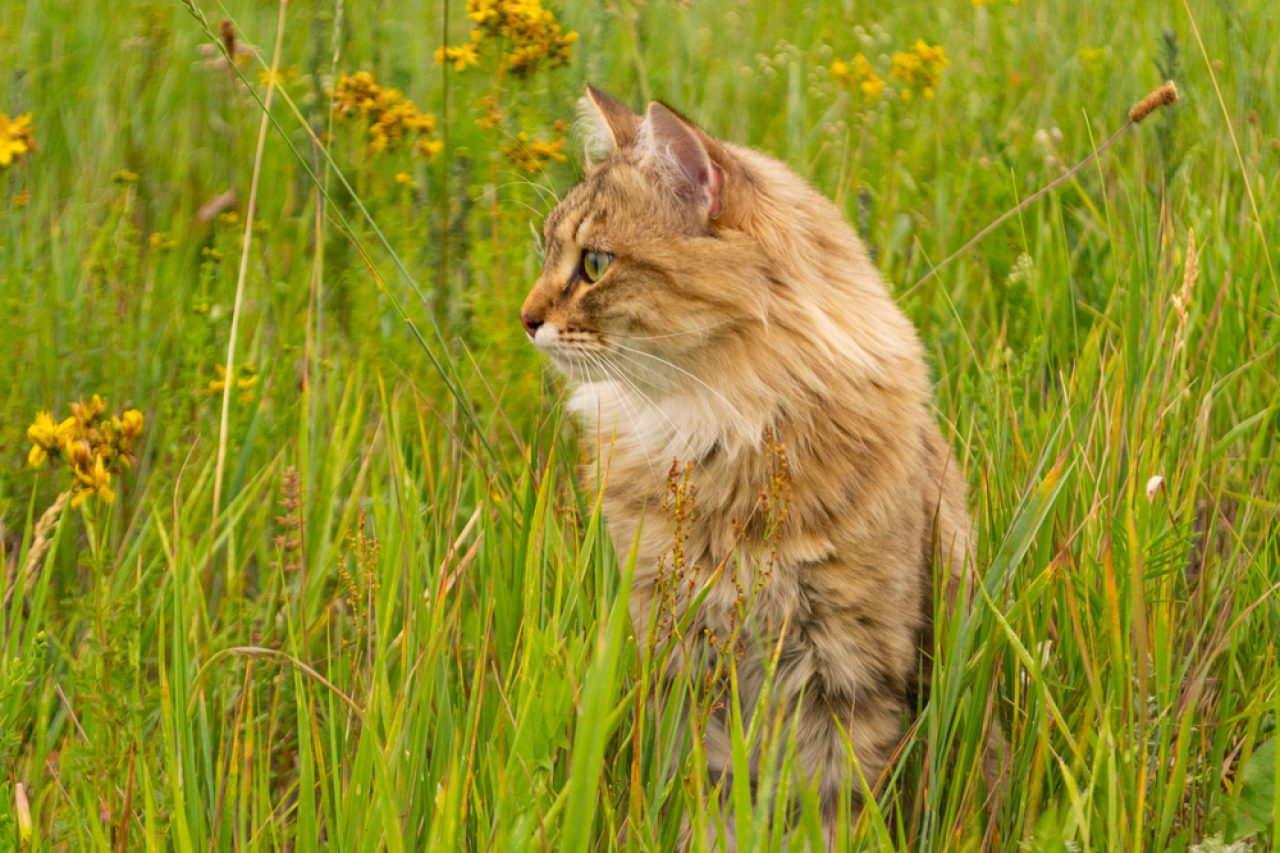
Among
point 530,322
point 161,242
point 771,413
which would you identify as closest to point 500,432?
point 530,322

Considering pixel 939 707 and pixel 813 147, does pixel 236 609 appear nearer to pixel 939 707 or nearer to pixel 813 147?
pixel 939 707

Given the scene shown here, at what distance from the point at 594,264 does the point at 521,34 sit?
74 cm

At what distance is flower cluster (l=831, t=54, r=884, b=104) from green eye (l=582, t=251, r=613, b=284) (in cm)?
195

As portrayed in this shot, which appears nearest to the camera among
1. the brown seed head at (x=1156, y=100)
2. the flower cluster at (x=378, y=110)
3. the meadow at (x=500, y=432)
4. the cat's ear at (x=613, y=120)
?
the meadow at (x=500, y=432)

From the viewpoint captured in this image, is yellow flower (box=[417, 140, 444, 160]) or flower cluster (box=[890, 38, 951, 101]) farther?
flower cluster (box=[890, 38, 951, 101])

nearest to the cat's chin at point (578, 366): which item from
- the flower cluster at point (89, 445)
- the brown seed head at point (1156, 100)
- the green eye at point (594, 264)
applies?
the green eye at point (594, 264)

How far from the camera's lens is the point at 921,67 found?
3.98m

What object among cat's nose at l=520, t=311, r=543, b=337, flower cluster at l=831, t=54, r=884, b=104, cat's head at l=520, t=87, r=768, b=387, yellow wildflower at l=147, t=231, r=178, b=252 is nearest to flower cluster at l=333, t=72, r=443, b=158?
yellow wildflower at l=147, t=231, r=178, b=252

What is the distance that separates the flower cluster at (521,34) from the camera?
2816 mm

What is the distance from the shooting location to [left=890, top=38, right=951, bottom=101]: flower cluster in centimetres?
395

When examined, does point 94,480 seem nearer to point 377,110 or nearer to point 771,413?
point 771,413

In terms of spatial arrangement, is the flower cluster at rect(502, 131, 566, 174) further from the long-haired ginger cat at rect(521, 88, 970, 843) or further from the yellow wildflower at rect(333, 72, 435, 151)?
the long-haired ginger cat at rect(521, 88, 970, 843)

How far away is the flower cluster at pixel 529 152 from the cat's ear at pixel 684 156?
2.01 feet

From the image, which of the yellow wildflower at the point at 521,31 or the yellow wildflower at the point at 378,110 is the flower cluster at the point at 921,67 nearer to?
the yellow wildflower at the point at 521,31
